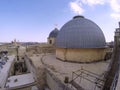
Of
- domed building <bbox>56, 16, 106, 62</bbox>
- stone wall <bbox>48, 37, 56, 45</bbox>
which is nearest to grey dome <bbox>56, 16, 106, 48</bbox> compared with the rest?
domed building <bbox>56, 16, 106, 62</bbox>

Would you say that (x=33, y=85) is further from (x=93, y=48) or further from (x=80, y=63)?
(x=93, y=48)

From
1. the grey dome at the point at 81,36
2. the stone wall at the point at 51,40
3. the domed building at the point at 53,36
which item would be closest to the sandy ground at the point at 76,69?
the grey dome at the point at 81,36

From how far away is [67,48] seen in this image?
13359mm

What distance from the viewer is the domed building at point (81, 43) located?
42.0 ft

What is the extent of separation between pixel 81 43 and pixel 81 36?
805 millimetres

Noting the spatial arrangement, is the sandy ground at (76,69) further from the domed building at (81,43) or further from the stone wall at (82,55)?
the domed building at (81,43)

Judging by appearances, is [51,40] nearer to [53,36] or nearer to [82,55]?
[53,36]

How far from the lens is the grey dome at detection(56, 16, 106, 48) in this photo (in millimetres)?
12867

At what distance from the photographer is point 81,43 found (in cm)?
1277

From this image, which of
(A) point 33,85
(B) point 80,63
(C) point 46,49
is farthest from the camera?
(C) point 46,49

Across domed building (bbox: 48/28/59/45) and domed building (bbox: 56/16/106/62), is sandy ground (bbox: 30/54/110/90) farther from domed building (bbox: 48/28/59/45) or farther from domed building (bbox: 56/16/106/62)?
domed building (bbox: 48/28/59/45)

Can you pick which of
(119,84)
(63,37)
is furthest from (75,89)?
(63,37)

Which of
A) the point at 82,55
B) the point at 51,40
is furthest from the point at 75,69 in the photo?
the point at 51,40

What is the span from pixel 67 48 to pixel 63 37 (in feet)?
4.85
